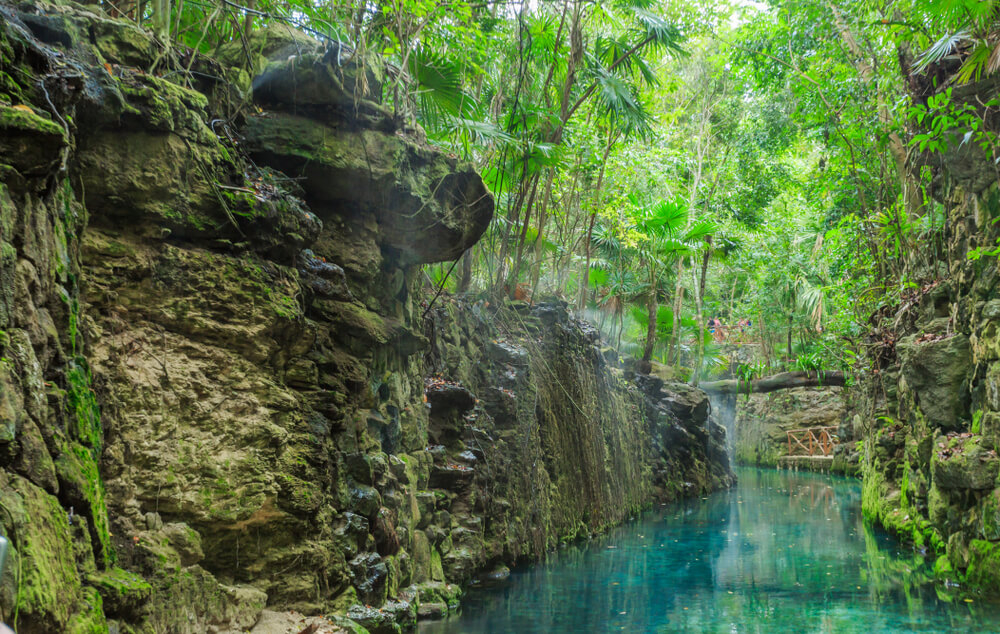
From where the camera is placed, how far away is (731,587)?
940 centimetres

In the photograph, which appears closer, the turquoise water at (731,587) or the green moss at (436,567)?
the turquoise water at (731,587)

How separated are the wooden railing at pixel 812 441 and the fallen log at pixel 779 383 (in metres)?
5.52

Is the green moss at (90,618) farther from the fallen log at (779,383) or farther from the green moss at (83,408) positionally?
the fallen log at (779,383)

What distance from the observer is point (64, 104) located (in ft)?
12.1

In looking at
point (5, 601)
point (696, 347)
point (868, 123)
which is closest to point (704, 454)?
point (696, 347)

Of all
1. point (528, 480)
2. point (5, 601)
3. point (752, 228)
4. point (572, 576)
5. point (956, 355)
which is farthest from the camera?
point (752, 228)

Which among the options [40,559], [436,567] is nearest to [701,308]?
[436,567]

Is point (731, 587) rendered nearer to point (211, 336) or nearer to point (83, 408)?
point (211, 336)

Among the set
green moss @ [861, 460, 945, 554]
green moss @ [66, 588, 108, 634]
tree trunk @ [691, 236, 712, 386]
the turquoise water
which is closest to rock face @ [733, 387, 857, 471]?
tree trunk @ [691, 236, 712, 386]

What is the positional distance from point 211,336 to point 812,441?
2881 centimetres

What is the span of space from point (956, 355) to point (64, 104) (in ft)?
32.9

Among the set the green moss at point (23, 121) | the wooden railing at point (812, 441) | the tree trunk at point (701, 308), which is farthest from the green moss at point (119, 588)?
the wooden railing at point (812, 441)

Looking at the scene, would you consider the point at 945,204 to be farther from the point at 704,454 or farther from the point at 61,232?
the point at 704,454

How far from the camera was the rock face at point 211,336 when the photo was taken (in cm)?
330
